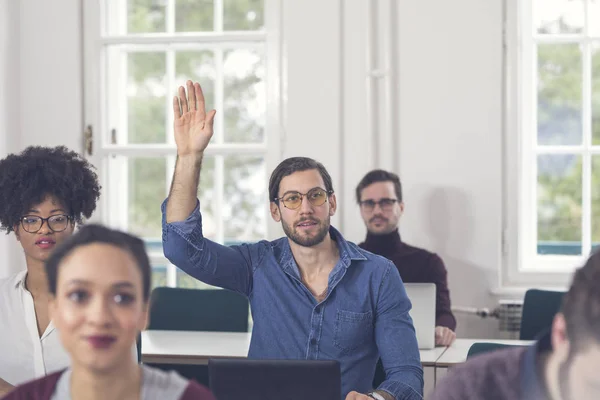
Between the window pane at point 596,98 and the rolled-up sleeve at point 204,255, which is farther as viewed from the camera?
the window pane at point 596,98

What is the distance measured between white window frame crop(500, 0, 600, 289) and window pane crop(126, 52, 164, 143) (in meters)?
2.06

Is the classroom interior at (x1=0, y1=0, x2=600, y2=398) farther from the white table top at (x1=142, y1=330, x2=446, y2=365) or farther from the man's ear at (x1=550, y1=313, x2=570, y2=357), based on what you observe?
the man's ear at (x1=550, y1=313, x2=570, y2=357)

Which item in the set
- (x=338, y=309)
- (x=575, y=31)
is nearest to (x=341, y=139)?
(x=575, y=31)

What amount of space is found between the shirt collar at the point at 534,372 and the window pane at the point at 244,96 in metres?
4.15

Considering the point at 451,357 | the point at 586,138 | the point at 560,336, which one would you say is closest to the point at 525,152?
the point at 586,138

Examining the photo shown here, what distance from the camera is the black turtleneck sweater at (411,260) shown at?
178 inches

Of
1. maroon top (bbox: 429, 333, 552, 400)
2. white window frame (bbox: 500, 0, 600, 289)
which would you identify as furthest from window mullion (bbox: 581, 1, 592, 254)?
maroon top (bbox: 429, 333, 552, 400)

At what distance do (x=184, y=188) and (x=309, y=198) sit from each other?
1.39 feet

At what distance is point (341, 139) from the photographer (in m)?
4.94

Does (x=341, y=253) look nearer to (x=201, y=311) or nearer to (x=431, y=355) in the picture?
(x=431, y=355)

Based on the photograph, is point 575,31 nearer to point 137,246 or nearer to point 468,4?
point 468,4

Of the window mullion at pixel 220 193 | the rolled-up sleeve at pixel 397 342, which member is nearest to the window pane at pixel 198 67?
the window mullion at pixel 220 193

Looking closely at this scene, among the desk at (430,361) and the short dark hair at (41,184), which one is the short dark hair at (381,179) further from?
the short dark hair at (41,184)

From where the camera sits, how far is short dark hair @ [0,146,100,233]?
2.33 m
